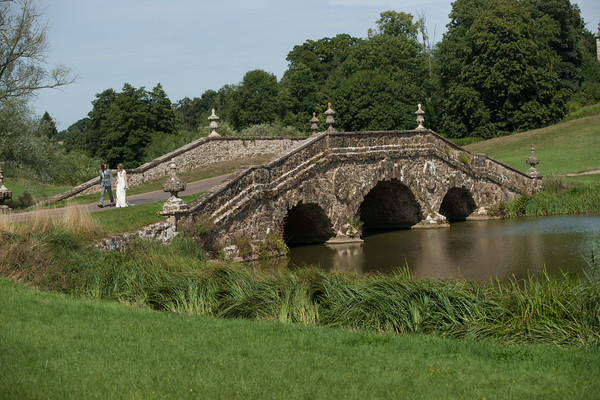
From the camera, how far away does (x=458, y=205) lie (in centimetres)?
3070

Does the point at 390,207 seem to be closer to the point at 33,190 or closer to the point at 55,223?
the point at 33,190

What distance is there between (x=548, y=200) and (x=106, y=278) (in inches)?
875

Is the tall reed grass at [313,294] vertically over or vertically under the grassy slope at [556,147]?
under

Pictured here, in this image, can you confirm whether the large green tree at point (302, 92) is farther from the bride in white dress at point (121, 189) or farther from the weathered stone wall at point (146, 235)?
the weathered stone wall at point (146, 235)

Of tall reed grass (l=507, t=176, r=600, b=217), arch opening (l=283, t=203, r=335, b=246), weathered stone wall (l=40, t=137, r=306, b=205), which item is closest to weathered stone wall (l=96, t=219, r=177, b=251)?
arch opening (l=283, t=203, r=335, b=246)

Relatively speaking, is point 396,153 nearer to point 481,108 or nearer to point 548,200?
point 548,200

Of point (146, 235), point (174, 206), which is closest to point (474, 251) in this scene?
point (174, 206)

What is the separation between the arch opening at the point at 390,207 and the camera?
27.6 m

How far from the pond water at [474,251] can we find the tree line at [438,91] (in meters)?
22.3

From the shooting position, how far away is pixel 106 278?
13.3 m

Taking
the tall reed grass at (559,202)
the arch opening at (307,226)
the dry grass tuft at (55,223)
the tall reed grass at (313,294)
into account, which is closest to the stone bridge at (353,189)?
the arch opening at (307,226)

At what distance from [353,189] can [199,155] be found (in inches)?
355

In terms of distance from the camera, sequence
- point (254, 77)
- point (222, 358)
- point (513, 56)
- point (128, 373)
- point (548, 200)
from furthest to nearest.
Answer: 1. point (254, 77)
2. point (513, 56)
3. point (548, 200)
4. point (222, 358)
5. point (128, 373)

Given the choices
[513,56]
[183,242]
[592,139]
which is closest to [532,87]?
[513,56]
